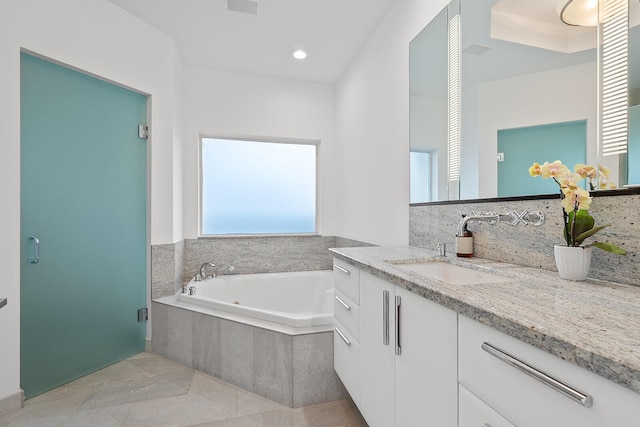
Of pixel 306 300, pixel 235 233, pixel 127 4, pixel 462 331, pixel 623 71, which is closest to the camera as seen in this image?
pixel 462 331

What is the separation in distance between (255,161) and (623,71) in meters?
2.99

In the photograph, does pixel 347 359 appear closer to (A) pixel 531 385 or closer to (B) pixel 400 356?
(B) pixel 400 356

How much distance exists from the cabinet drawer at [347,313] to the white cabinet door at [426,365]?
1.30 ft

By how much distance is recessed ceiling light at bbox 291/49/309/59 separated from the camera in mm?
2891

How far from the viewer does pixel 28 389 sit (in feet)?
6.27

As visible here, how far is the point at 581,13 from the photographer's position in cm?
106

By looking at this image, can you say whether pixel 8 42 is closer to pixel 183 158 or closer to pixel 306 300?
pixel 183 158

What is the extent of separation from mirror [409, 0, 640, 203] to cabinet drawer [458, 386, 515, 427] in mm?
785

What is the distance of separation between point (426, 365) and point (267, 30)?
264 centimetres

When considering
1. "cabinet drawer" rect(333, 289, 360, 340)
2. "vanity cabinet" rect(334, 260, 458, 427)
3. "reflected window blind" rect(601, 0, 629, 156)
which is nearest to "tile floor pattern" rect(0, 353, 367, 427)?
"vanity cabinet" rect(334, 260, 458, 427)

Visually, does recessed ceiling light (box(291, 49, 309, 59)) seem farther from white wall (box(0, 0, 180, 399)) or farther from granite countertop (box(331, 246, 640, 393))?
granite countertop (box(331, 246, 640, 393))

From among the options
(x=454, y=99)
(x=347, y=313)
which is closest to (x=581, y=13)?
(x=454, y=99)

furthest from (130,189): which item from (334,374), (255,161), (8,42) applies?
(334,374)

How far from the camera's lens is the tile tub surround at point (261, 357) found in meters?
1.88
